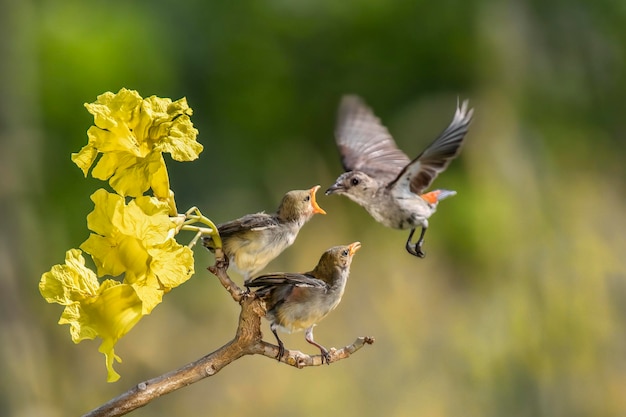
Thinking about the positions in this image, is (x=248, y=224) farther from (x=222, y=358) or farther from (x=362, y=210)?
(x=362, y=210)

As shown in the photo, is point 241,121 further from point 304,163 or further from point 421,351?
point 421,351

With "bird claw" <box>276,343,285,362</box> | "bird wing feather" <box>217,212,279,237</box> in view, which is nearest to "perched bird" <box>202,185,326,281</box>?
"bird wing feather" <box>217,212,279,237</box>

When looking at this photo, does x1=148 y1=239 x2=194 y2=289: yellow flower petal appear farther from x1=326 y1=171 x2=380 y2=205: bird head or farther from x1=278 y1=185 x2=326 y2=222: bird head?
x1=326 y1=171 x2=380 y2=205: bird head

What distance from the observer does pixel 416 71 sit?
Result: 2130 cm

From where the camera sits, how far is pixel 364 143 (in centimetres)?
560

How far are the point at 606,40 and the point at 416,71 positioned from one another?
5572mm

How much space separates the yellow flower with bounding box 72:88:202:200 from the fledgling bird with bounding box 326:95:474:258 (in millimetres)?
1238

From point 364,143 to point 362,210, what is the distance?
237 inches

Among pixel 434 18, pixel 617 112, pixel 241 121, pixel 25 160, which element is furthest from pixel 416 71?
pixel 25 160

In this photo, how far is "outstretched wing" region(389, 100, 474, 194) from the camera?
13.9 feet

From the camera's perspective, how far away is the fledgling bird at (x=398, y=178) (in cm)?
434

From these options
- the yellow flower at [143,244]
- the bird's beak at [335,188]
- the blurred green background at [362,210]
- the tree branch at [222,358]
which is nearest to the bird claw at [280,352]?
the tree branch at [222,358]

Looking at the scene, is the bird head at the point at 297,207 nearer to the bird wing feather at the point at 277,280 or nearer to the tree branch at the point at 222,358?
the bird wing feather at the point at 277,280

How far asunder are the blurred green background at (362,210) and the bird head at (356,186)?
11.3 feet
